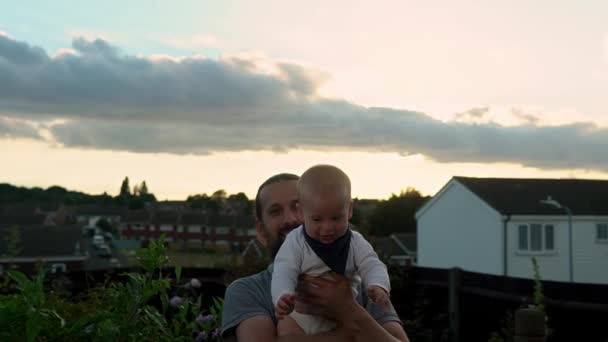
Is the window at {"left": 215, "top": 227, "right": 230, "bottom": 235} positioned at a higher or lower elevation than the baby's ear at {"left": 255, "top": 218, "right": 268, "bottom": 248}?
lower

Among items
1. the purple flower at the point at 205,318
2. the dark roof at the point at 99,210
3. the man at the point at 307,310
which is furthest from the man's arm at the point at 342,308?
the dark roof at the point at 99,210

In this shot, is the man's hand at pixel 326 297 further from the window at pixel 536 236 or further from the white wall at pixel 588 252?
the white wall at pixel 588 252

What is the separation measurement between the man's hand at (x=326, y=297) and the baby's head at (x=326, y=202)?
6.9 inches

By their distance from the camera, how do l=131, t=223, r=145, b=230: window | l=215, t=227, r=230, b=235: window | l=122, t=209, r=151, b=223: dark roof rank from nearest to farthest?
l=215, t=227, r=230, b=235: window → l=122, t=209, r=151, b=223: dark roof → l=131, t=223, r=145, b=230: window

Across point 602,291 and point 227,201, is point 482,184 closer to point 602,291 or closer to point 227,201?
point 602,291

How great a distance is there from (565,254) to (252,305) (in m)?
39.8

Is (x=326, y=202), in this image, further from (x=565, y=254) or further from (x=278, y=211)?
(x=565, y=254)

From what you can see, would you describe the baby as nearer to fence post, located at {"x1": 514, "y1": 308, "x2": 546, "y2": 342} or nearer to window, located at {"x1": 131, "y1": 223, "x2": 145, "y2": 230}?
fence post, located at {"x1": 514, "y1": 308, "x2": 546, "y2": 342}

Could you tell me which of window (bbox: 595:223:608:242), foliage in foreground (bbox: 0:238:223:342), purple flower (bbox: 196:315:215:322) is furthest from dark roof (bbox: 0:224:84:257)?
foliage in foreground (bbox: 0:238:223:342)

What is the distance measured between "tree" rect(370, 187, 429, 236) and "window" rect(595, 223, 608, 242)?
27947 millimetres

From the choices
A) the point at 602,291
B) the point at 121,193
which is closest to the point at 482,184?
the point at 602,291

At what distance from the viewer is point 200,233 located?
100188 mm

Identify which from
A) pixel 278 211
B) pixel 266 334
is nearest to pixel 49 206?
pixel 278 211

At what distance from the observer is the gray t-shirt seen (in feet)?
11.5
